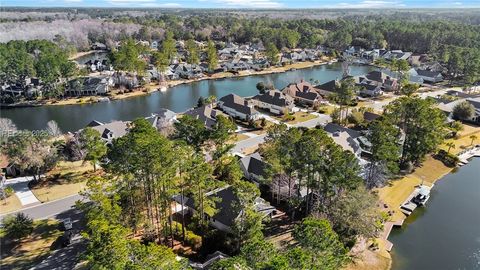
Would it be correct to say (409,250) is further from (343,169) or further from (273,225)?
(273,225)

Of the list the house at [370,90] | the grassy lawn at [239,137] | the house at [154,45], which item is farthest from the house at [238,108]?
the house at [154,45]

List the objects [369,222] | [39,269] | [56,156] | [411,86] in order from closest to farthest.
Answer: [39,269] → [369,222] → [56,156] → [411,86]

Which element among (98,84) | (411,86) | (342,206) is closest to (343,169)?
(342,206)

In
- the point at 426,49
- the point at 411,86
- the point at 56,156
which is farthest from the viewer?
the point at 426,49

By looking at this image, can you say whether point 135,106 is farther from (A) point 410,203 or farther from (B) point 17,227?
(A) point 410,203

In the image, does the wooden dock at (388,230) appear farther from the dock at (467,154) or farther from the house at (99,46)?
the house at (99,46)

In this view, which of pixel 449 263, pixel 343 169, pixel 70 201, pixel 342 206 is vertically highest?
pixel 343 169

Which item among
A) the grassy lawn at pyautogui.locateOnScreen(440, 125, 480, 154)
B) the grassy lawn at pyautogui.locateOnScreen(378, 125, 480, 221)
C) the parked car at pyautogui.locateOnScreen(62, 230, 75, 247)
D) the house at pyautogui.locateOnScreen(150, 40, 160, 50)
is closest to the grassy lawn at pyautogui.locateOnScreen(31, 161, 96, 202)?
the parked car at pyautogui.locateOnScreen(62, 230, 75, 247)

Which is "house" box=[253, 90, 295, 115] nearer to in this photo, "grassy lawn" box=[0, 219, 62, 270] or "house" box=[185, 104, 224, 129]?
"house" box=[185, 104, 224, 129]
